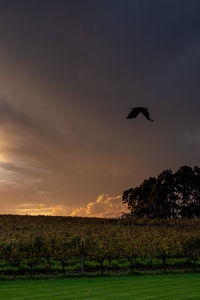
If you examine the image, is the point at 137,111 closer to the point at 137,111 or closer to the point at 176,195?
the point at 137,111

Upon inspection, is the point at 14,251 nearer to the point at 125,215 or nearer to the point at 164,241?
the point at 164,241

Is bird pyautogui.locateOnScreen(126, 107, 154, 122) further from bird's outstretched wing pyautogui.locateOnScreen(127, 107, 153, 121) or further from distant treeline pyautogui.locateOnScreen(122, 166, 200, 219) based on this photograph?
distant treeline pyautogui.locateOnScreen(122, 166, 200, 219)

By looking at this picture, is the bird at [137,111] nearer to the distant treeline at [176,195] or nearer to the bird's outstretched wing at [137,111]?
the bird's outstretched wing at [137,111]

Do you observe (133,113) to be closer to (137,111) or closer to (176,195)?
(137,111)

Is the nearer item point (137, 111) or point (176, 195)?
point (137, 111)

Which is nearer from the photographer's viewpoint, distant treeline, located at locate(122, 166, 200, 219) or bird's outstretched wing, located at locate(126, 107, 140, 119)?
bird's outstretched wing, located at locate(126, 107, 140, 119)

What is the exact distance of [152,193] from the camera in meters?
75.9

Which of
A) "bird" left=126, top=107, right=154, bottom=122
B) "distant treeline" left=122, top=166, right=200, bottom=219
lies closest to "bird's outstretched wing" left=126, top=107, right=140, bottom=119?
"bird" left=126, top=107, right=154, bottom=122

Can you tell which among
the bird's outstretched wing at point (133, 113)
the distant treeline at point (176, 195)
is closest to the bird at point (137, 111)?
the bird's outstretched wing at point (133, 113)

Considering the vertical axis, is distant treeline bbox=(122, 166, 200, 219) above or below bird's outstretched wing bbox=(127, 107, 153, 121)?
above

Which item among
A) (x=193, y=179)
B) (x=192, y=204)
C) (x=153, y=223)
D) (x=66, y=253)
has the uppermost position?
(x=193, y=179)

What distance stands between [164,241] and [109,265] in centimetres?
545

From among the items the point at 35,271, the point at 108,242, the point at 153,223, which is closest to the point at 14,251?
the point at 35,271

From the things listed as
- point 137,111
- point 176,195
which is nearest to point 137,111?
point 137,111
